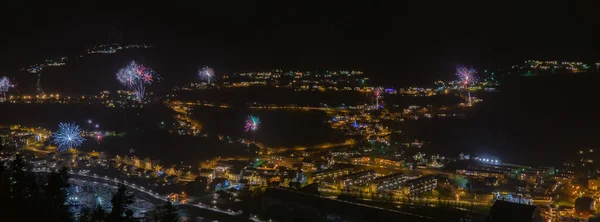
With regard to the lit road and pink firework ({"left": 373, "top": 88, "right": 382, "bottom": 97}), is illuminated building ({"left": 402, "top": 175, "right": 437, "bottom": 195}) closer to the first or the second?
the lit road

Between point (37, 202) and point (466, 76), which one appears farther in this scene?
point (466, 76)

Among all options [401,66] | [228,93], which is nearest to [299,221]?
[228,93]

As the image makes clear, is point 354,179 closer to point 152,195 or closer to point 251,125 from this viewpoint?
point 152,195

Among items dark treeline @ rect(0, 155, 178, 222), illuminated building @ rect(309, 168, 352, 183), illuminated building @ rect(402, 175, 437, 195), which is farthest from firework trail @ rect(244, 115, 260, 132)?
dark treeline @ rect(0, 155, 178, 222)

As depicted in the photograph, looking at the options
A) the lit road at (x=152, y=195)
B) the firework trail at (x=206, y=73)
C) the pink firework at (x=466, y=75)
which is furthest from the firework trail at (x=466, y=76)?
the lit road at (x=152, y=195)

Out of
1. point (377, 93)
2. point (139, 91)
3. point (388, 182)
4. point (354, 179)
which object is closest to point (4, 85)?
point (139, 91)

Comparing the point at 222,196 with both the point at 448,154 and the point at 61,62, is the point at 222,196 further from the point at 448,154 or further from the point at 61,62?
the point at 61,62

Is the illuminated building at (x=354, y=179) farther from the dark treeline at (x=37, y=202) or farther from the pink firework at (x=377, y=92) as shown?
the pink firework at (x=377, y=92)
